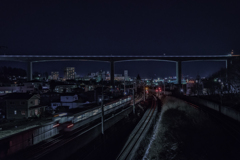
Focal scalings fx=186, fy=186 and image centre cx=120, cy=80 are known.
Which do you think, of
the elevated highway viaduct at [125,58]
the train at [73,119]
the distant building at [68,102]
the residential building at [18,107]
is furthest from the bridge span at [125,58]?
the train at [73,119]

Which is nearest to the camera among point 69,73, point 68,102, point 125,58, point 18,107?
point 18,107

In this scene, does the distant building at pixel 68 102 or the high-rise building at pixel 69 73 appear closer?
the distant building at pixel 68 102

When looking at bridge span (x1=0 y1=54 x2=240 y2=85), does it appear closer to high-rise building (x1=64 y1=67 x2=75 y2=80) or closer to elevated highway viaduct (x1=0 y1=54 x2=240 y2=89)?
elevated highway viaduct (x1=0 y1=54 x2=240 y2=89)

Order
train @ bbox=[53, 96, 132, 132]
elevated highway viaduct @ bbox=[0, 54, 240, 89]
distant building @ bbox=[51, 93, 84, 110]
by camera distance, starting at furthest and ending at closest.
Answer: elevated highway viaduct @ bbox=[0, 54, 240, 89]
distant building @ bbox=[51, 93, 84, 110]
train @ bbox=[53, 96, 132, 132]

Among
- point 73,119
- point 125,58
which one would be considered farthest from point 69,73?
point 73,119

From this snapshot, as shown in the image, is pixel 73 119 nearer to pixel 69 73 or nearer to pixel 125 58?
pixel 125 58

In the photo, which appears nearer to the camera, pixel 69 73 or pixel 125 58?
pixel 125 58

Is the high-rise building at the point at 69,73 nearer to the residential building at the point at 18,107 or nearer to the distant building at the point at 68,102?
the distant building at the point at 68,102

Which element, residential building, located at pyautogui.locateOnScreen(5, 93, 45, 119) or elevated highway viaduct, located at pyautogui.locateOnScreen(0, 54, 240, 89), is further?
elevated highway viaduct, located at pyautogui.locateOnScreen(0, 54, 240, 89)

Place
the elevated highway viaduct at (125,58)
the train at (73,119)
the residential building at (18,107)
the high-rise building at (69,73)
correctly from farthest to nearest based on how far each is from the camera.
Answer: the high-rise building at (69,73)
the elevated highway viaduct at (125,58)
the residential building at (18,107)
the train at (73,119)

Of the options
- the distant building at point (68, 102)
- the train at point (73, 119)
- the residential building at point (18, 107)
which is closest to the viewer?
the train at point (73, 119)

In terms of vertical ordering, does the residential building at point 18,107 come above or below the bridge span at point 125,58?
below

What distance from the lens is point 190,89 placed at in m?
44.9

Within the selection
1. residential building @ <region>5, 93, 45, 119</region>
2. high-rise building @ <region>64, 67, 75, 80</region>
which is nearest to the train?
residential building @ <region>5, 93, 45, 119</region>
